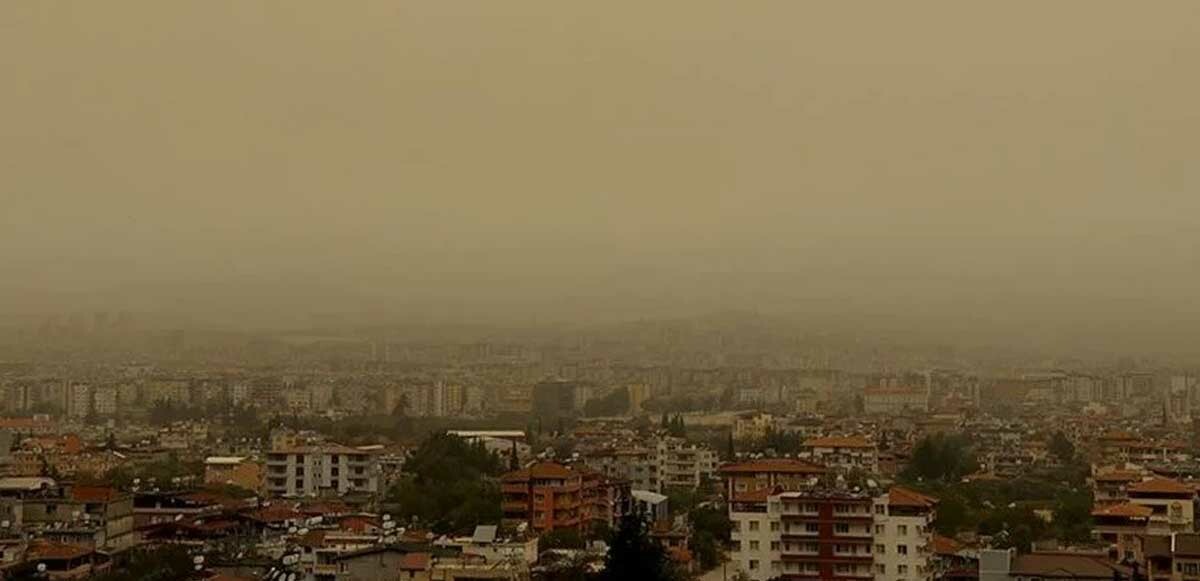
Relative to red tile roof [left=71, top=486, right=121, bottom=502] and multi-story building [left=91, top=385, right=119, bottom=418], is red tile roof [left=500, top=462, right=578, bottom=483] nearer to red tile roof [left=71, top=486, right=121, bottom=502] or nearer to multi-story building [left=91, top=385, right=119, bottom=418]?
red tile roof [left=71, top=486, right=121, bottom=502]

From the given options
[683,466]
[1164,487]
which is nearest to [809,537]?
[1164,487]

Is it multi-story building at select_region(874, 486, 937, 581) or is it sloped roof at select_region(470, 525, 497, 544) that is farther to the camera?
multi-story building at select_region(874, 486, 937, 581)

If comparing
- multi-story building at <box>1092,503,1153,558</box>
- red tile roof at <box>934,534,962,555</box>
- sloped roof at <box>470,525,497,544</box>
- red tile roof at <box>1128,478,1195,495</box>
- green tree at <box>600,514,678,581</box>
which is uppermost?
green tree at <box>600,514,678,581</box>

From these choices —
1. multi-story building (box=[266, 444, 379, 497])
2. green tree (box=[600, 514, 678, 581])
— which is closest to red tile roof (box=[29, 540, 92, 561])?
green tree (box=[600, 514, 678, 581])

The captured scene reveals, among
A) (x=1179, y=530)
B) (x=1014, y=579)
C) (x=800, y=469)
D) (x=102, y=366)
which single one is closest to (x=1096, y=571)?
(x=1014, y=579)

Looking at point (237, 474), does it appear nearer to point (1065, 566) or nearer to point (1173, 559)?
point (1065, 566)

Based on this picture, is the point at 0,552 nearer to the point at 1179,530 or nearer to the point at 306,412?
the point at 1179,530
